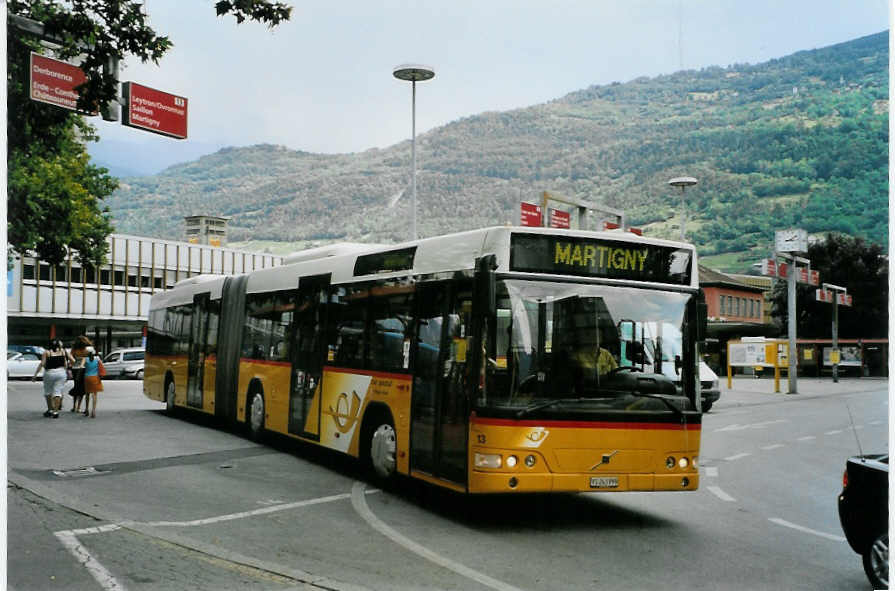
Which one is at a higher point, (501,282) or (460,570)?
(501,282)

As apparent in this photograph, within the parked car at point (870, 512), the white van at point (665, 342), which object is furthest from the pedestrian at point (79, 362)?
the parked car at point (870, 512)

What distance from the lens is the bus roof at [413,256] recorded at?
8.61 meters

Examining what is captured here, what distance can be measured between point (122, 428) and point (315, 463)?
5728mm

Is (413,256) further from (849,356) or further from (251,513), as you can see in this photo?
(849,356)

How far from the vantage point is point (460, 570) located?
22.7ft

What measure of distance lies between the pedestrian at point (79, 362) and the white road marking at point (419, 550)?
1094 centimetres

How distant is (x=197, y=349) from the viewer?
17422mm

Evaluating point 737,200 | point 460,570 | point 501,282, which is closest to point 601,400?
point 501,282

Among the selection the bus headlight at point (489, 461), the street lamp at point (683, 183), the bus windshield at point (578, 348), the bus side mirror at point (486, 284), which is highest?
the street lamp at point (683, 183)

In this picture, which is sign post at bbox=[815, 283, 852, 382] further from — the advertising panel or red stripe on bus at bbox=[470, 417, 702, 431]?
red stripe on bus at bbox=[470, 417, 702, 431]

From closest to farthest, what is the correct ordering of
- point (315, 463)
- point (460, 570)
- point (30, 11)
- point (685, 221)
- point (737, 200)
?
point (460, 570) < point (30, 11) < point (315, 463) < point (737, 200) < point (685, 221)

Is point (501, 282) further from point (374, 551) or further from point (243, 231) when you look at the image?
point (243, 231)

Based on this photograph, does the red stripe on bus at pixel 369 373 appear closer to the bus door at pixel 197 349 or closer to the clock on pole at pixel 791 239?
the clock on pole at pixel 791 239

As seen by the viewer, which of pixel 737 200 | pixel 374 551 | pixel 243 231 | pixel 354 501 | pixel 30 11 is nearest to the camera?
pixel 374 551
